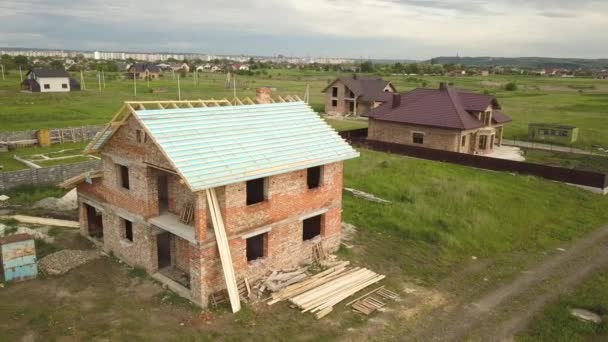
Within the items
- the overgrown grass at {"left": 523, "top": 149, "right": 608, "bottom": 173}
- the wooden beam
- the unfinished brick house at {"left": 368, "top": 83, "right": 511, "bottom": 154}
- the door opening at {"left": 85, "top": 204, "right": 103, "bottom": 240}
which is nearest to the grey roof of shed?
the unfinished brick house at {"left": 368, "top": 83, "right": 511, "bottom": 154}

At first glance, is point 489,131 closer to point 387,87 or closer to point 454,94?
point 454,94

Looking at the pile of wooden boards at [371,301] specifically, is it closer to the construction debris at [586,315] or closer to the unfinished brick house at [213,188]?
the unfinished brick house at [213,188]

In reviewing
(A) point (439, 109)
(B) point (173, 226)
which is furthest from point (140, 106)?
(A) point (439, 109)

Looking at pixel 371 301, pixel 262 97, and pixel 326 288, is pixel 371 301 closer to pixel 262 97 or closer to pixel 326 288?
pixel 326 288

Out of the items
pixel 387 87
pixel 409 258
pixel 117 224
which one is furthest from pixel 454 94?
pixel 117 224

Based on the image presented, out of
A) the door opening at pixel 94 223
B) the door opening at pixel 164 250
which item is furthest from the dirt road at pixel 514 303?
the door opening at pixel 94 223

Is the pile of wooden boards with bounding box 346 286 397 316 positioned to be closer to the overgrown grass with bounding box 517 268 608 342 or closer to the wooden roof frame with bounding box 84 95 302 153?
the overgrown grass with bounding box 517 268 608 342
